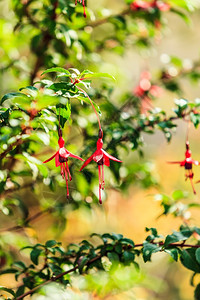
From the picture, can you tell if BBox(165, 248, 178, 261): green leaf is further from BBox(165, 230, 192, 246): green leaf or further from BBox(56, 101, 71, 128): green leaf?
BBox(56, 101, 71, 128): green leaf

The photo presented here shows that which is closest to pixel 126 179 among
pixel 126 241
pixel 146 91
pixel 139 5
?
pixel 146 91

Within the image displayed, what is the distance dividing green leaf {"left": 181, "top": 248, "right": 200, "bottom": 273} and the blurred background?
4.3 inches

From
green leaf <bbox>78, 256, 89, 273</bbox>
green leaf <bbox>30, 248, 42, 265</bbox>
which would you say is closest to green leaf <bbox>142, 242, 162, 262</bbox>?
green leaf <bbox>78, 256, 89, 273</bbox>

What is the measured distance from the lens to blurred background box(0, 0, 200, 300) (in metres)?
1.17

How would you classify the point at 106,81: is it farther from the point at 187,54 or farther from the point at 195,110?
the point at 187,54

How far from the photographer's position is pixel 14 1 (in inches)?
41.4

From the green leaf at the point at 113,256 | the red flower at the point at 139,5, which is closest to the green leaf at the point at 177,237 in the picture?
the green leaf at the point at 113,256

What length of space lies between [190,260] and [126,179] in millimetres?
518

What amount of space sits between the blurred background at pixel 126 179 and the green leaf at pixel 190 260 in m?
0.11

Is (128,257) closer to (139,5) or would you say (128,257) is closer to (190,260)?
(190,260)

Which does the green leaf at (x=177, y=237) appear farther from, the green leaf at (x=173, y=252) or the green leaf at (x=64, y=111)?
the green leaf at (x=64, y=111)

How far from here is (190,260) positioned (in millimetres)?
808

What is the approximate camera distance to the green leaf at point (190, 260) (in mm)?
796

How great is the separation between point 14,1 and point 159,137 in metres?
2.07
